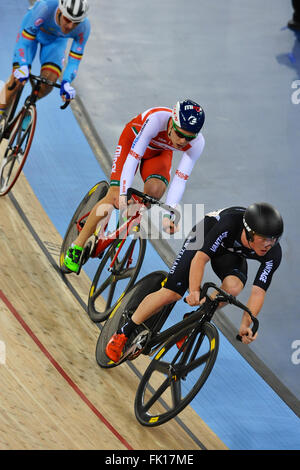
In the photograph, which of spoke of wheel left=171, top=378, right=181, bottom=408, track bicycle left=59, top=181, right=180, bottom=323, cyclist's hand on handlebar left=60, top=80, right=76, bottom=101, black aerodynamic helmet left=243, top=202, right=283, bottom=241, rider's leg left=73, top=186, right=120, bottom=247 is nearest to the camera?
black aerodynamic helmet left=243, top=202, right=283, bottom=241

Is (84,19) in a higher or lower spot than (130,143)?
higher

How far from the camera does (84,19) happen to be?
495 cm

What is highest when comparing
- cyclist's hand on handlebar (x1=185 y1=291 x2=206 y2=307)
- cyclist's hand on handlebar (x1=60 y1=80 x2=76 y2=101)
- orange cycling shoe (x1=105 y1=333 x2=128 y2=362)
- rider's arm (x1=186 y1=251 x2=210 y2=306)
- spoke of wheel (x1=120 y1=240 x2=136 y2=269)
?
cyclist's hand on handlebar (x1=60 y1=80 x2=76 y2=101)

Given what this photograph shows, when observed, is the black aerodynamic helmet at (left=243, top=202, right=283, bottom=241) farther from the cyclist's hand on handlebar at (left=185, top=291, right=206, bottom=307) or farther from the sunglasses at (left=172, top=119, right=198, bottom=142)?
the sunglasses at (left=172, top=119, right=198, bottom=142)

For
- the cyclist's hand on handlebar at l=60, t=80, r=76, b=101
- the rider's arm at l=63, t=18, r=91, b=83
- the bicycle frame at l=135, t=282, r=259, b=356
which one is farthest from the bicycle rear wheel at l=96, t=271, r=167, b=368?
the rider's arm at l=63, t=18, r=91, b=83

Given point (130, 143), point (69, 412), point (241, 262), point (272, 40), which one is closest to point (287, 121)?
point (272, 40)

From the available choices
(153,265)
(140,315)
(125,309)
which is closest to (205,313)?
(140,315)

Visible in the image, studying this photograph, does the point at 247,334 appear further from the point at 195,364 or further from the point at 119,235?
the point at 119,235

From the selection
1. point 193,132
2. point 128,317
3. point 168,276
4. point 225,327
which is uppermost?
point 193,132

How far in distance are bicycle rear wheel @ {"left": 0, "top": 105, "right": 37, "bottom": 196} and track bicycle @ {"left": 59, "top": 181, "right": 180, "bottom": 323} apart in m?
0.65

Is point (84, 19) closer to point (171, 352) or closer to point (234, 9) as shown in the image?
point (171, 352)

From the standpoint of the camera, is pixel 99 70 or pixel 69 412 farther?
pixel 99 70

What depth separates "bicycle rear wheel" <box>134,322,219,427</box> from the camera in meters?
3.43

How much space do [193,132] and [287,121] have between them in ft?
12.8
